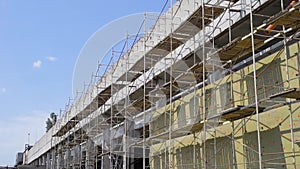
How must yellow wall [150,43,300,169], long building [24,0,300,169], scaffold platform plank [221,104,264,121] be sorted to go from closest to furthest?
yellow wall [150,43,300,169] < long building [24,0,300,169] < scaffold platform plank [221,104,264,121]

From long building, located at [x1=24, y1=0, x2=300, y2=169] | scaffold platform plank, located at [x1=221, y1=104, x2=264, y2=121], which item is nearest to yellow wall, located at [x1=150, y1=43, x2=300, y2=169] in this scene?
long building, located at [x1=24, y1=0, x2=300, y2=169]

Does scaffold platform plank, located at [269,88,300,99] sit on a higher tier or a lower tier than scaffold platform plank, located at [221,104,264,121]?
higher

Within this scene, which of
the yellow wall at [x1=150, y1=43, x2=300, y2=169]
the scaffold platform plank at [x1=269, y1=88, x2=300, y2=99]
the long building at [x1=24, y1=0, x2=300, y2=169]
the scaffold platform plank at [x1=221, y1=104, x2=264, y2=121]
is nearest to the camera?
the scaffold platform plank at [x1=269, y1=88, x2=300, y2=99]

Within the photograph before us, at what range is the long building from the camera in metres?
8.47

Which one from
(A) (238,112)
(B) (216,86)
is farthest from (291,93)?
(B) (216,86)

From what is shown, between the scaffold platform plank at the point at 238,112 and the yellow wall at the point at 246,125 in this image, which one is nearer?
the yellow wall at the point at 246,125

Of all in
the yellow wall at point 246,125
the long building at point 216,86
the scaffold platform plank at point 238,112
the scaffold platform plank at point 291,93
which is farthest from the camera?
the scaffold platform plank at point 238,112

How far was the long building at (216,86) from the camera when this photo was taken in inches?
333

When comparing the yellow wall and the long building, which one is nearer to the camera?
the yellow wall

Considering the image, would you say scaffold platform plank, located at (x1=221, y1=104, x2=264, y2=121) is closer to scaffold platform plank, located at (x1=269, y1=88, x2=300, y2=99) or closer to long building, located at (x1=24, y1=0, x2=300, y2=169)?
long building, located at (x1=24, y1=0, x2=300, y2=169)

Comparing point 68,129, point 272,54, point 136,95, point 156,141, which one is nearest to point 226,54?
point 272,54

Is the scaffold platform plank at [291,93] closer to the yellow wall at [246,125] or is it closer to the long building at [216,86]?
the long building at [216,86]

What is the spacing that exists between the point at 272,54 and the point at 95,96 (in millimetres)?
14373

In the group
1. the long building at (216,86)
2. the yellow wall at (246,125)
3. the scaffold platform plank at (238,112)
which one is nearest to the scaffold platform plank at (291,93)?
the long building at (216,86)
